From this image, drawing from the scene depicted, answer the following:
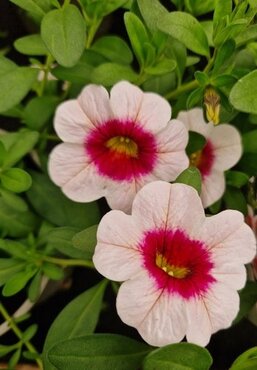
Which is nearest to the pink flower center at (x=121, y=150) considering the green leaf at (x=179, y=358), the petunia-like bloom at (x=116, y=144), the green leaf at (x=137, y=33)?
the petunia-like bloom at (x=116, y=144)

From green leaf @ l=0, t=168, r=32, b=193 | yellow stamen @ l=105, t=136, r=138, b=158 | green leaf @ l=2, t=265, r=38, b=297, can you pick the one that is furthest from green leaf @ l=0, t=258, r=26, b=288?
yellow stamen @ l=105, t=136, r=138, b=158

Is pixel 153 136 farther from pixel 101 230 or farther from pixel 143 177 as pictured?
pixel 101 230

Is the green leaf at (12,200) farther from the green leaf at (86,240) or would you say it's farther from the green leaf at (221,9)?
the green leaf at (221,9)

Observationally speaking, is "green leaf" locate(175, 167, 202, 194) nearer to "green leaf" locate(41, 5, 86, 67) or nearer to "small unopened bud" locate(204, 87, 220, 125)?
"small unopened bud" locate(204, 87, 220, 125)

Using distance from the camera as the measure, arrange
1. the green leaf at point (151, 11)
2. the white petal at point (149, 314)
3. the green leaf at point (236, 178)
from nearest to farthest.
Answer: the white petal at point (149, 314)
the green leaf at point (151, 11)
the green leaf at point (236, 178)

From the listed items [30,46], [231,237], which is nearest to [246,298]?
[231,237]

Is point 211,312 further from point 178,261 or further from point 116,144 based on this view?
point 116,144

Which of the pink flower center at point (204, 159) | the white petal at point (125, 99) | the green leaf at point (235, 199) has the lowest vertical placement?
the green leaf at point (235, 199)

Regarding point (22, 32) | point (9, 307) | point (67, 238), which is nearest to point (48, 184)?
point (67, 238)
